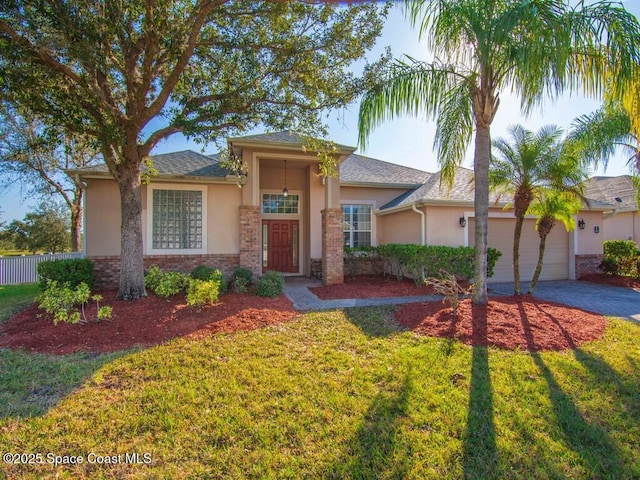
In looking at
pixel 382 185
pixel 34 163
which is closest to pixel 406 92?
pixel 382 185

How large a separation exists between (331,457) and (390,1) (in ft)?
28.2

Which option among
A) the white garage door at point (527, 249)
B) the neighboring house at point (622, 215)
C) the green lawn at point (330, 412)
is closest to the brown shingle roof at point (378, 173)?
the white garage door at point (527, 249)

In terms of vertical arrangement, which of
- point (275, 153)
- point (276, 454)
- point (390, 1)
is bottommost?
point (276, 454)

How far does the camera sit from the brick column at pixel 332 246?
10594 millimetres

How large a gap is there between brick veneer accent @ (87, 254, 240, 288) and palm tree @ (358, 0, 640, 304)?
6189mm

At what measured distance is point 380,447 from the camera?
281cm

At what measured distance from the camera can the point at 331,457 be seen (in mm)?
2689

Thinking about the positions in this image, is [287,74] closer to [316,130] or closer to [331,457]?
[316,130]

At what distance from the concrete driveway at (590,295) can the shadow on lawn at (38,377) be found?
33.8 feet

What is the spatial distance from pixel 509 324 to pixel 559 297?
4.81 metres

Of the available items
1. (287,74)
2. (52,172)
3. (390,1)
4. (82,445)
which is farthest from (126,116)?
(52,172)

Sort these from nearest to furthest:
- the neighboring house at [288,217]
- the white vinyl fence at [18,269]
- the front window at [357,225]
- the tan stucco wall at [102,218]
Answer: the tan stucco wall at [102,218]
the neighboring house at [288,217]
the front window at [357,225]
the white vinyl fence at [18,269]

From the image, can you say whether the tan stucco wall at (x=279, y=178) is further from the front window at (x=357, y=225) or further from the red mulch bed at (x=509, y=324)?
the red mulch bed at (x=509, y=324)

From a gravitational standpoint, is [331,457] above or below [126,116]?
below
